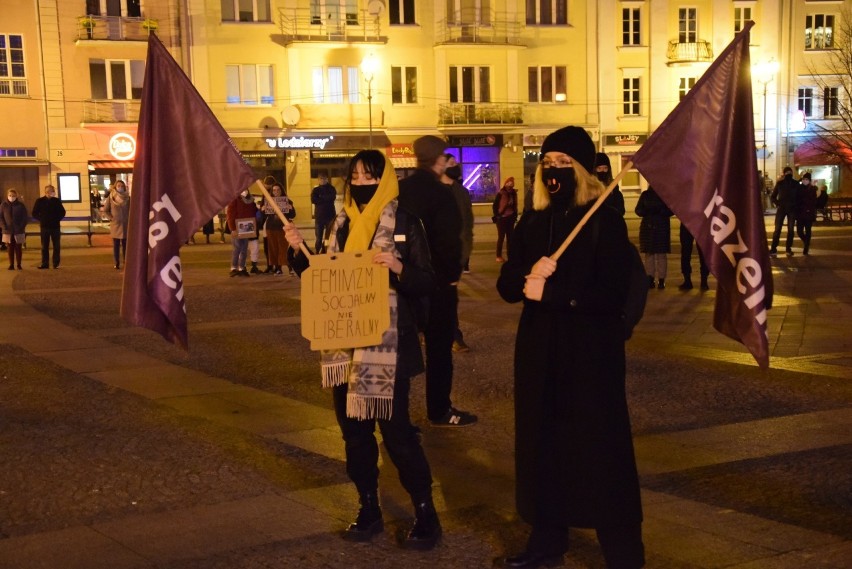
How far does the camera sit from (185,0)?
1646 inches

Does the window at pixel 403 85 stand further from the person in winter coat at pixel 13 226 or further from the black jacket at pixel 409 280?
the black jacket at pixel 409 280

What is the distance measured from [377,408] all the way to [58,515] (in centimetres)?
203

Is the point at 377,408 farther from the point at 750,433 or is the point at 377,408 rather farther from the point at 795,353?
the point at 795,353

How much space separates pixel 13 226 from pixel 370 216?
19.1m

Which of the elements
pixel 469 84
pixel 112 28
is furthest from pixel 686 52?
pixel 112 28

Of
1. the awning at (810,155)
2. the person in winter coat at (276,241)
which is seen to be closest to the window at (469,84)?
the awning at (810,155)

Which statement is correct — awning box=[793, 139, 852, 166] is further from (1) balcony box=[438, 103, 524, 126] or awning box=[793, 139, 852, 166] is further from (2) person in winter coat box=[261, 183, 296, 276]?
(2) person in winter coat box=[261, 183, 296, 276]

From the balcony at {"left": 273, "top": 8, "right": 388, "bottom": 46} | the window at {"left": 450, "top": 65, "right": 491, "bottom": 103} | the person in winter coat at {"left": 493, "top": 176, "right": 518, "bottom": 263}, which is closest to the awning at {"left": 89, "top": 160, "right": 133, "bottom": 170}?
the balcony at {"left": 273, "top": 8, "right": 388, "bottom": 46}

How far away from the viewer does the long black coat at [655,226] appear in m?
15.3

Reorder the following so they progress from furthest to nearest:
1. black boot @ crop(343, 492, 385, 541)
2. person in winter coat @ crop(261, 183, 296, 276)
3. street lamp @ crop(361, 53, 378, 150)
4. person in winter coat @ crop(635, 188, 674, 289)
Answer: street lamp @ crop(361, 53, 378, 150) < person in winter coat @ crop(261, 183, 296, 276) < person in winter coat @ crop(635, 188, 674, 289) < black boot @ crop(343, 492, 385, 541)

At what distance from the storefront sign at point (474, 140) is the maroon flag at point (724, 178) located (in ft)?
133

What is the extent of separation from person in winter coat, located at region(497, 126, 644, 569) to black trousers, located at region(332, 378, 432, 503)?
25.1 inches

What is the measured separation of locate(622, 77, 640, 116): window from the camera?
154 feet

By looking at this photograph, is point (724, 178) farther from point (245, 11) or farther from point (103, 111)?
point (245, 11)
